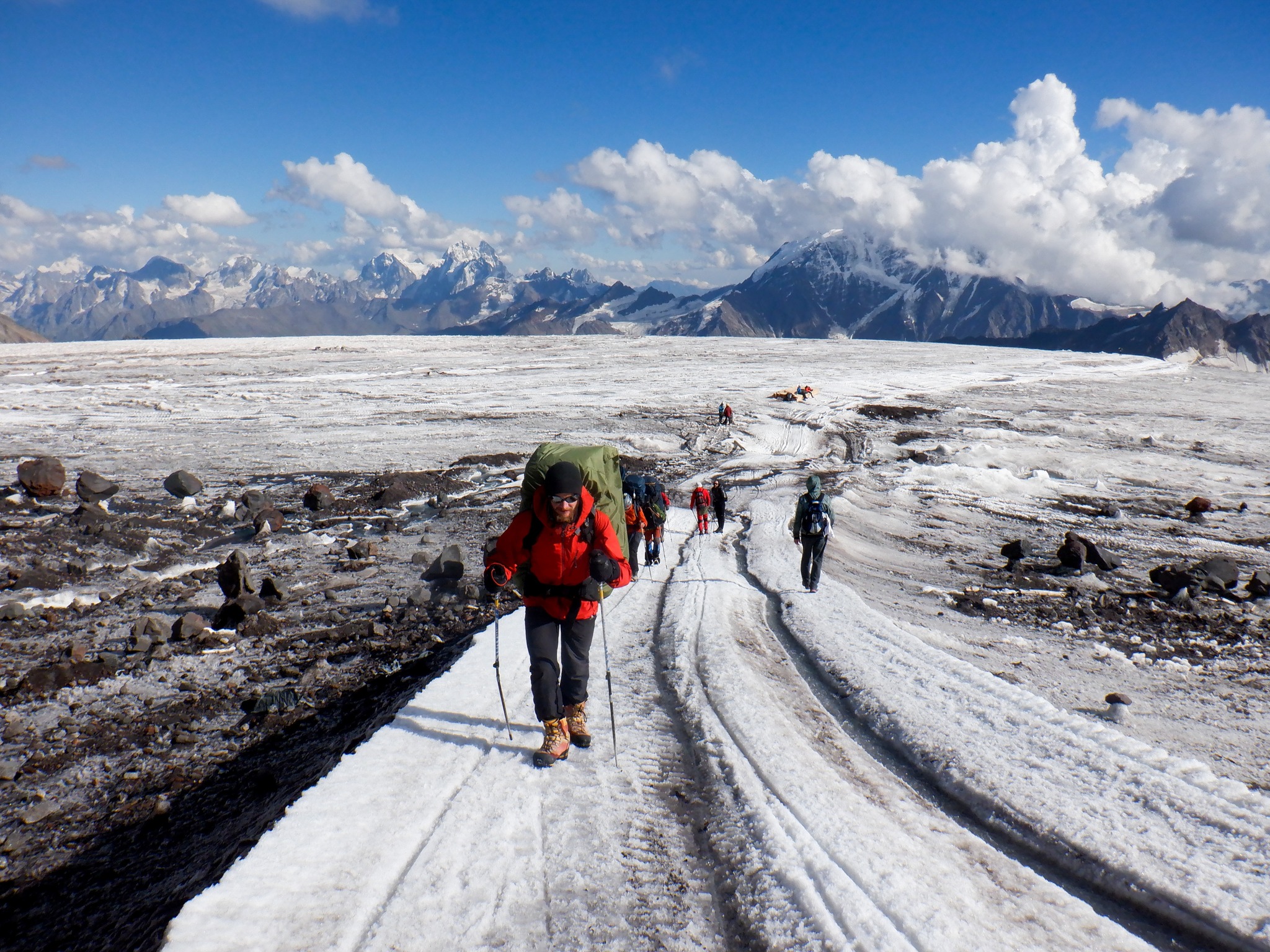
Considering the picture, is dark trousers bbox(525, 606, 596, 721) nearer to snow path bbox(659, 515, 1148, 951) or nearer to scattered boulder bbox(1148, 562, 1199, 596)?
snow path bbox(659, 515, 1148, 951)

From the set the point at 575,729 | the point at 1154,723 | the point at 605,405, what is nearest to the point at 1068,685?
the point at 1154,723

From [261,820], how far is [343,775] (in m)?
0.62

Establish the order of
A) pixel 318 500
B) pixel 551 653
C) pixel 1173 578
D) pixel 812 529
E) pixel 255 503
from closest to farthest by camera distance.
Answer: pixel 551 653 → pixel 812 529 → pixel 1173 578 → pixel 255 503 → pixel 318 500

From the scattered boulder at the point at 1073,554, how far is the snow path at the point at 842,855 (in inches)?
367

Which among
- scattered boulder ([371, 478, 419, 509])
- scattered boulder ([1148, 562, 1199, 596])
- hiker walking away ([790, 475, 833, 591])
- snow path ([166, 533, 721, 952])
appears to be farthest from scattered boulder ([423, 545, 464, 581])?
scattered boulder ([1148, 562, 1199, 596])

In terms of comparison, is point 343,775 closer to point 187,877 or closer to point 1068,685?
point 187,877

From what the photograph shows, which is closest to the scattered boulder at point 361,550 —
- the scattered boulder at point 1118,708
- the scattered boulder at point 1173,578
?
the scattered boulder at point 1118,708

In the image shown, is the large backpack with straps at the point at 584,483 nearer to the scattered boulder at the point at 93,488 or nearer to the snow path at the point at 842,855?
the snow path at the point at 842,855

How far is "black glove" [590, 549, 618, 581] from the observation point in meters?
4.45

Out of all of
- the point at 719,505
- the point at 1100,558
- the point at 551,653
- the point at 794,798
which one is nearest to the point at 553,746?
the point at 551,653

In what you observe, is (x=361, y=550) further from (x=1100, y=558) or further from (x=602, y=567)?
(x=1100, y=558)

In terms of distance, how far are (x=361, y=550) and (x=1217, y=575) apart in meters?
15.4

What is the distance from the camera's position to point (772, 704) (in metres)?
5.99

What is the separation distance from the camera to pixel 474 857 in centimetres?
382
